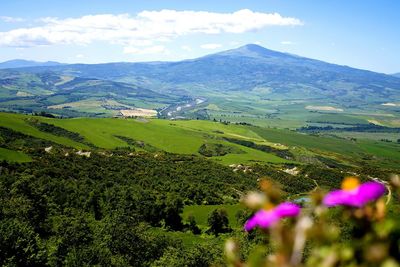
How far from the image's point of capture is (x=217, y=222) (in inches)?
4833

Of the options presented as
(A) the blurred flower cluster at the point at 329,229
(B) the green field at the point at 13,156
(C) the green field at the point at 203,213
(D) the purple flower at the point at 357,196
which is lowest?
(C) the green field at the point at 203,213

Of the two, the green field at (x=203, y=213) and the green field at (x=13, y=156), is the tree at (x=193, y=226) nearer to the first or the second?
the green field at (x=203, y=213)

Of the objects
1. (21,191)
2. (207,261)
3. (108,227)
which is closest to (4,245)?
(108,227)

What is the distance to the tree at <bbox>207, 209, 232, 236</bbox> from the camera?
12238 centimetres

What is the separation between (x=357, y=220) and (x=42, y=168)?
154m

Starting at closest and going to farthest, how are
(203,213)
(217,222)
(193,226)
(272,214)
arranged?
(272,214), (217,222), (193,226), (203,213)

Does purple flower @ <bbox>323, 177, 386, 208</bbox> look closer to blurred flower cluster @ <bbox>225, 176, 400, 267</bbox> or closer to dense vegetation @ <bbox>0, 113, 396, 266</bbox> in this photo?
blurred flower cluster @ <bbox>225, 176, 400, 267</bbox>

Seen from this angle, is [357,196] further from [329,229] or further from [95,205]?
[95,205]

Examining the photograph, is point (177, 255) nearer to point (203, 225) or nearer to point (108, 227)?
point (108, 227)

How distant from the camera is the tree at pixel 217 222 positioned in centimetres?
12238

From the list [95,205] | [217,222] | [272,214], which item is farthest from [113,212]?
[272,214]

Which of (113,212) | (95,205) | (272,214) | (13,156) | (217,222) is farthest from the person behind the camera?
(13,156)

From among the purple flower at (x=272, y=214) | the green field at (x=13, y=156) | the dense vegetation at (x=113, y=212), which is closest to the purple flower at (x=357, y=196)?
the purple flower at (x=272, y=214)

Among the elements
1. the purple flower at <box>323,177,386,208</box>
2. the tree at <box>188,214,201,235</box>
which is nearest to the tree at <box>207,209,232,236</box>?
the tree at <box>188,214,201,235</box>
